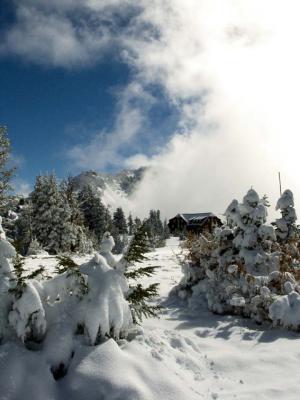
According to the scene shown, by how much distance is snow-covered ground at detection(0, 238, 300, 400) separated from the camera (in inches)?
182

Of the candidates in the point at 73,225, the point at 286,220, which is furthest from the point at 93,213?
the point at 286,220

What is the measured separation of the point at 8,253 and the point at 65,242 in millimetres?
34853

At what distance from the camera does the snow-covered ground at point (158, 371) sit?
4.63 m

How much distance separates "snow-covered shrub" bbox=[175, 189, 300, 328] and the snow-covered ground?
202 cm

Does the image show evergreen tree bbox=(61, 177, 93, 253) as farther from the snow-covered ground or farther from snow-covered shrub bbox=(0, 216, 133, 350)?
snow-covered shrub bbox=(0, 216, 133, 350)

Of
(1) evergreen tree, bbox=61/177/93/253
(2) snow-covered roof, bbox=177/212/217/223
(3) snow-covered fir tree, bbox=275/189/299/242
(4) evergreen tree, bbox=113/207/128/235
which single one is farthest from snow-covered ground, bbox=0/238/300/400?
(2) snow-covered roof, bbox=177/212/217/223

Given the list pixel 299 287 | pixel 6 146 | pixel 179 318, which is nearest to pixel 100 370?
pixel 179 318

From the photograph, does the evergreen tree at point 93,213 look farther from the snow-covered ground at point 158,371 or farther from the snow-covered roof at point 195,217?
the snow-covered ground at point 158,371

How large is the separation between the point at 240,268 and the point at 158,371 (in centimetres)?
612

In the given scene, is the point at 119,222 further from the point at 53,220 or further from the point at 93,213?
the point at 53,220

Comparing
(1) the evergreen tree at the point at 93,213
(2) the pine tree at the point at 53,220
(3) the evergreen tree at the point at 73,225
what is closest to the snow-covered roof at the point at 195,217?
(1) the evergreen tree at the point at 93,213

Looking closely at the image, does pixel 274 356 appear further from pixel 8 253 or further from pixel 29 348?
pixel 8 253

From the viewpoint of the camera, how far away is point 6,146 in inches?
1070

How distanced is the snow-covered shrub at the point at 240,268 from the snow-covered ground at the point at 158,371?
2.02 meters
